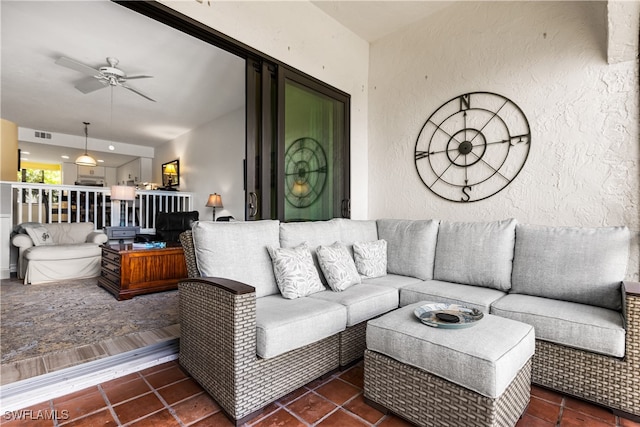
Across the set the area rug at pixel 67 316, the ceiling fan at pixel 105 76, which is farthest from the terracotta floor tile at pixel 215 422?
the ceiling fan at pixel 105 76

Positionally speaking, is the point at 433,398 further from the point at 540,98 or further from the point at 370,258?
the point at 540,98

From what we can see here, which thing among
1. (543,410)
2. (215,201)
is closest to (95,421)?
(543,410)

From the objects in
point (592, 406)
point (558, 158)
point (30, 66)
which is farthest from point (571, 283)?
point (30, 66)

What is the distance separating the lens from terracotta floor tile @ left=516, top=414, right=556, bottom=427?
5.07 ft

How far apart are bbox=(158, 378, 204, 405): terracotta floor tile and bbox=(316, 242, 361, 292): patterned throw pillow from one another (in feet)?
3.52

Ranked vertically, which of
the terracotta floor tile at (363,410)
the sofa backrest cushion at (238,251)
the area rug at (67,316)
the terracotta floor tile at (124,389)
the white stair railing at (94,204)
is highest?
the white stair railing at (94,204)

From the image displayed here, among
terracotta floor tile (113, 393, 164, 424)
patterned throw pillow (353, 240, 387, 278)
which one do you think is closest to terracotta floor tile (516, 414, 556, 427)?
patterned throw pillow (353, 240, 387, 278)

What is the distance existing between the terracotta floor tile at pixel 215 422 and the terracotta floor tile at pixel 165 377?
1.54ft

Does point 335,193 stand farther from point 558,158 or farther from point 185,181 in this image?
point 185,181

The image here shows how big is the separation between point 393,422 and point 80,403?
163 centimetres

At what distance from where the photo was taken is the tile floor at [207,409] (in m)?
1.55

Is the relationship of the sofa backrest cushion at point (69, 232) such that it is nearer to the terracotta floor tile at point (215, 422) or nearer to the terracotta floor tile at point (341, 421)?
the terracotta floor tile at point (215, 422)

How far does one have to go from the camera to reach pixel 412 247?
2.93m

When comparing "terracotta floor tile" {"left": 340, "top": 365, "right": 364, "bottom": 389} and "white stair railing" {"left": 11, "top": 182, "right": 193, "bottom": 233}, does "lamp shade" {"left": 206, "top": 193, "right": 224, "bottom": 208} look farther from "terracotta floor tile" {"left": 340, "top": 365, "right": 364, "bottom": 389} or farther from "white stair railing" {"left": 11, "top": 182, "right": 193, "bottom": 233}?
"terracotta floor tile" {"left": 340, "top": 365, "right": 364, "bottom": 389}
